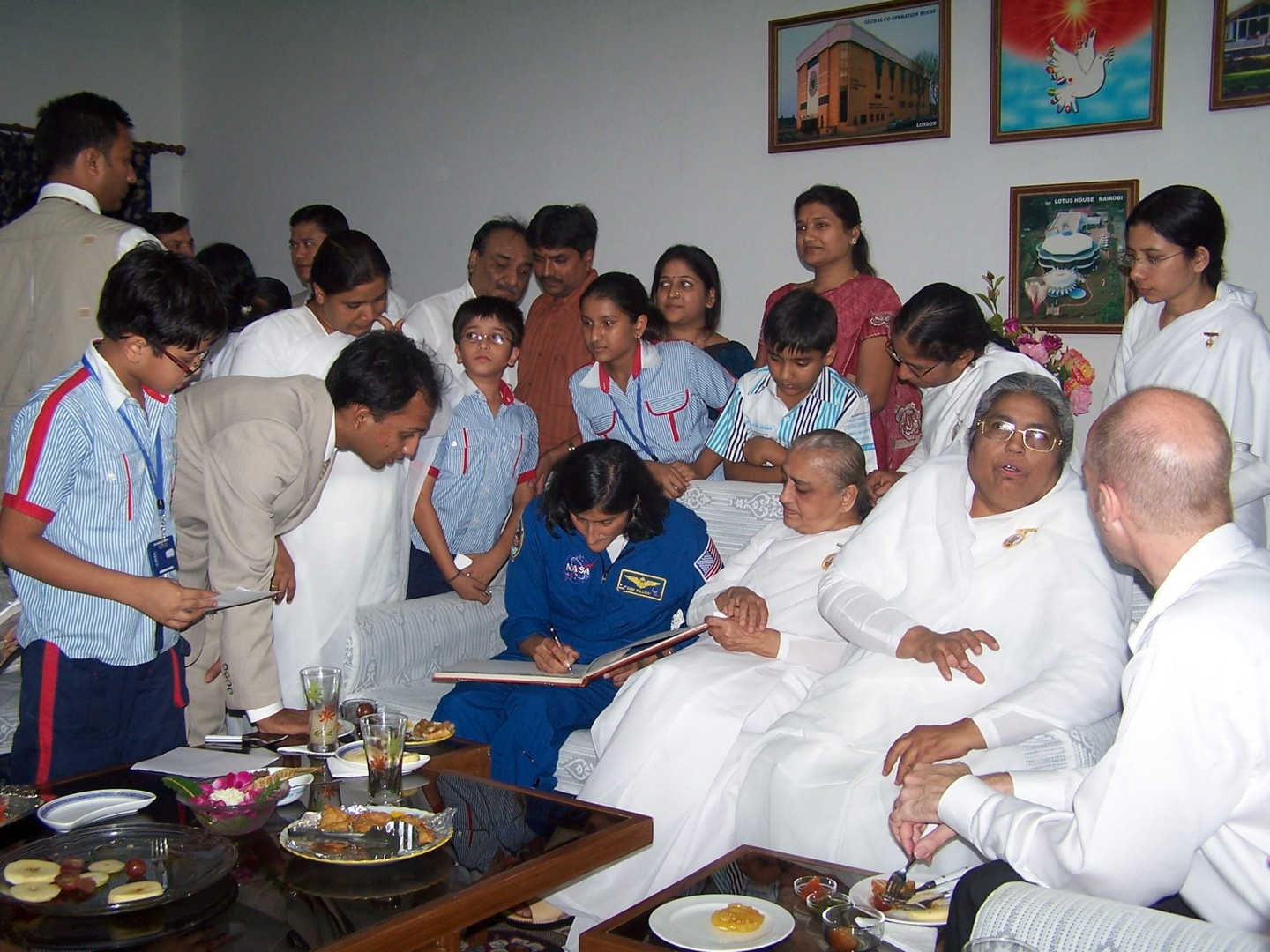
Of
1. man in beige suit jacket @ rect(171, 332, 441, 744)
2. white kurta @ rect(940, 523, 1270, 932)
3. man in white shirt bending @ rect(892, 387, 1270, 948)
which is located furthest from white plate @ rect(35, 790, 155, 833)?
white kurta @ rect(940, 523, 1270, 932)

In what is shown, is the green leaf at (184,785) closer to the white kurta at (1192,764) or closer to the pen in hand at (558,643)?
the pen in hand at (558,643)

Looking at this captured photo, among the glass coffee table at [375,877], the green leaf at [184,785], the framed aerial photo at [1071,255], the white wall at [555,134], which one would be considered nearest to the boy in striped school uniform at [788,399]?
the framed aerial photo at [1071,255]

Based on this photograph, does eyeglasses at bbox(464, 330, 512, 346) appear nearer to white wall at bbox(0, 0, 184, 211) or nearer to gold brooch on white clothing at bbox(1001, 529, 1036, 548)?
gold brooch on white clothing at bbox(1001, 529, 1036, 548)

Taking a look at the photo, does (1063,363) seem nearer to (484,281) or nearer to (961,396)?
(961,396)

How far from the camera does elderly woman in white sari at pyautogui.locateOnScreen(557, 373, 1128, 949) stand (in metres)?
2.42

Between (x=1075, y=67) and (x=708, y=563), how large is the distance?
2.41 metres

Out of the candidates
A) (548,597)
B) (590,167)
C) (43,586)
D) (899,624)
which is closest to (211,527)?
(43,586)

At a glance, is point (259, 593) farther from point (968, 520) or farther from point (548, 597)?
point (968, 520)

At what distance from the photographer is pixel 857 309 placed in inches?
156

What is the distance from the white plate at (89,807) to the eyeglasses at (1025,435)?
1805mm

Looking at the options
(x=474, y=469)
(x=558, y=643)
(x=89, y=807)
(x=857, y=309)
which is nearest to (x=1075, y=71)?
(x=857, y=309)

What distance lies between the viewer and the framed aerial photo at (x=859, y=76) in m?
4.64

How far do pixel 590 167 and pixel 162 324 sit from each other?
147 inches

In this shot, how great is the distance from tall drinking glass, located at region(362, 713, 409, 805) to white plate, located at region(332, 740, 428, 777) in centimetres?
13
